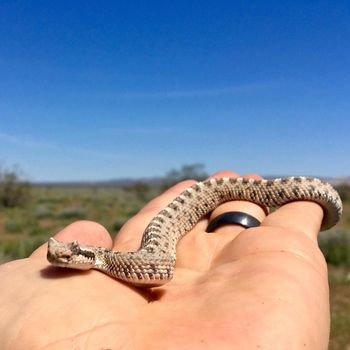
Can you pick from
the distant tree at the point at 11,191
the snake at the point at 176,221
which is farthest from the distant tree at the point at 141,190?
the snake at the point at 176,221

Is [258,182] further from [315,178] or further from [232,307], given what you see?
[232,307]

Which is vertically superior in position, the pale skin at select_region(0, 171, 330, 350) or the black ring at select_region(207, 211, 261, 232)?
the black ring at select_region(207, 211, 261, 232)

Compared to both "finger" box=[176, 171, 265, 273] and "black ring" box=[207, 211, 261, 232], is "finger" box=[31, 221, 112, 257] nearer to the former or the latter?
"finger" box=[176, 171, 265, 273]

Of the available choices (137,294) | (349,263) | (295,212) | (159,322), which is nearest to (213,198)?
(295,212)

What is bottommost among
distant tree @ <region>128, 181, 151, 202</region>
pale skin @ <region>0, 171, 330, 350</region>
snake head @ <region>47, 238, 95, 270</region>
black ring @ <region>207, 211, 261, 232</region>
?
distant tree @ <region>128, 181, 151, 202</region>

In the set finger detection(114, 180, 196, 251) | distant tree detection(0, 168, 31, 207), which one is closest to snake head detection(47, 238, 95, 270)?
finger detection(114, 180, 196, 251)

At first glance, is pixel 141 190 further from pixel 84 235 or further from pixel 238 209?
pixel 84 235
